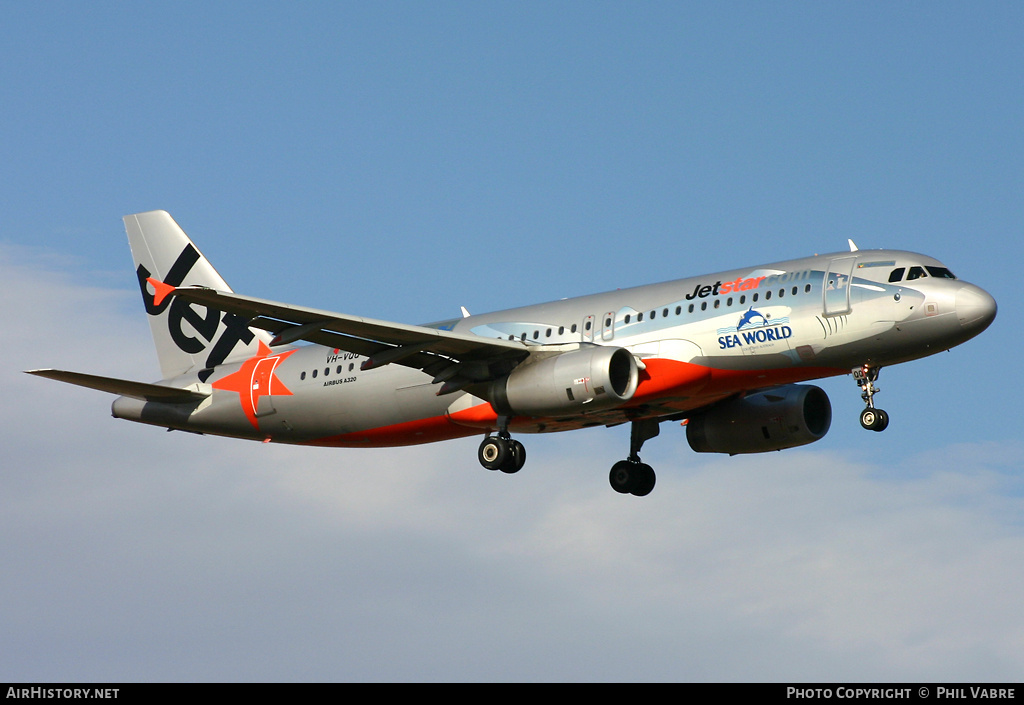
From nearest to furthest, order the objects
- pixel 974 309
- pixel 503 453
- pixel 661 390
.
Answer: pixel 974 309
pixel 661 390
pixel 503 453

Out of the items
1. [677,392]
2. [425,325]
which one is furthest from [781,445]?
[425,325]

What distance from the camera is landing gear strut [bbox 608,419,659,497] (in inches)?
1806

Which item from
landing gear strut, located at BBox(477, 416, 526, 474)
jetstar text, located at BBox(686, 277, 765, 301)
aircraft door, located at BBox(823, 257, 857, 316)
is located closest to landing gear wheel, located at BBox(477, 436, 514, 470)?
landing gear strut, located at BBox(477, 416, 526, 474)

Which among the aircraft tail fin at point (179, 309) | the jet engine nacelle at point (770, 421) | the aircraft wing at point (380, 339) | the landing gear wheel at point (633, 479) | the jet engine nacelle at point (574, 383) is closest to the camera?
the aircraft wing at point (380, 339)

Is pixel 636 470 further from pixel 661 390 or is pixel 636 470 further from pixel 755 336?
pixel 755 336

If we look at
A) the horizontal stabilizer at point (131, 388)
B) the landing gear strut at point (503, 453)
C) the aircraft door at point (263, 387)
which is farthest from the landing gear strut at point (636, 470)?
the horizontal stabilizer at point (131, 388)

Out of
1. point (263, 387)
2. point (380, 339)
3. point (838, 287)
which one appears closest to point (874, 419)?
point (838, 287)

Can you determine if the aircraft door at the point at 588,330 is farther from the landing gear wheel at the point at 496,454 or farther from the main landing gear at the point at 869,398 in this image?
the main landing gear at the point at 869,398

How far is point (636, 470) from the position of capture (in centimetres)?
4600

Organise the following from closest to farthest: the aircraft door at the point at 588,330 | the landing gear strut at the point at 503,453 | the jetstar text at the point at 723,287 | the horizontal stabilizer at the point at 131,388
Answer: the jetstar text at the point at 723,287 < the aircraft door at the point at 588,330 < the horizontal stabilizer at the point at 131,388 < the landing gear strut at the point at 503,453

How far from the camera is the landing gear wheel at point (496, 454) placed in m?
40.9

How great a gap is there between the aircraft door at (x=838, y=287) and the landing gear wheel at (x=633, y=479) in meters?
10.8

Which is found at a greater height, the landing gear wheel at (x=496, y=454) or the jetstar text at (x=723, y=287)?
the jetstar text at (x=723, y=287)

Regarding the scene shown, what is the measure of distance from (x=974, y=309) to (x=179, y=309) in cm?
2681
